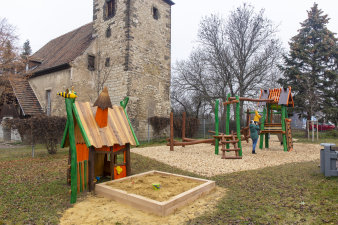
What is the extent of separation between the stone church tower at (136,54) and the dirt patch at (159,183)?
10.1 metres

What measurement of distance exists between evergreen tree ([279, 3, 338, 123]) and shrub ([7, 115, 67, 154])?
1779cm

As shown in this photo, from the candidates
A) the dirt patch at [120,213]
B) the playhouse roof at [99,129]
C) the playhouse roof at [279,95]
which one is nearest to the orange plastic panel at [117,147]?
the playhouse roof at [99,129]

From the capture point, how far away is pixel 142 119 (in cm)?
1600

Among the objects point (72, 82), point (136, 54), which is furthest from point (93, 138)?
point (72, 82)

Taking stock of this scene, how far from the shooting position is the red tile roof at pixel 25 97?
17453mm

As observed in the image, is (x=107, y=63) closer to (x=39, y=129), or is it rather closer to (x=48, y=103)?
(x=48, y=103)

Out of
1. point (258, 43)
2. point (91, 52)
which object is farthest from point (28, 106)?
point (258, 43)

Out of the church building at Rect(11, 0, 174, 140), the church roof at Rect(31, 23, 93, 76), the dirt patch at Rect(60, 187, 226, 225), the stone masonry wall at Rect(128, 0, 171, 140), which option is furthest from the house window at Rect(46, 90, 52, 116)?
the dirt patch at Rect(60, 187, 226, 225)

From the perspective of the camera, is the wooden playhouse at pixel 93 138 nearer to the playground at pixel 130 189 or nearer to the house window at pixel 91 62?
the playground at pixel 130 189

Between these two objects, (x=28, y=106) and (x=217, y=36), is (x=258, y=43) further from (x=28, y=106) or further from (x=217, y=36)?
(x=28, y=106)

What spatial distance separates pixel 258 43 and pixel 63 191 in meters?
21.0

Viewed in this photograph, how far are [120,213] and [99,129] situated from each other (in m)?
1.97

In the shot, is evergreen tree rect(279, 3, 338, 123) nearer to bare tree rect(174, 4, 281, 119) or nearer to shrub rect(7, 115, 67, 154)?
bare tree rect(174, 4, 281, 119)

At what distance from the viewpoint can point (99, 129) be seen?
199 inches
